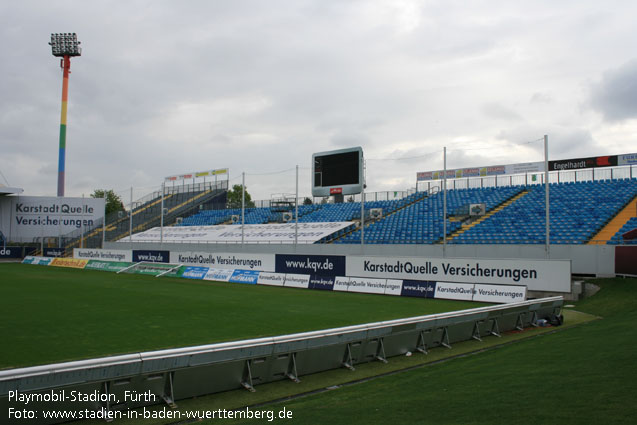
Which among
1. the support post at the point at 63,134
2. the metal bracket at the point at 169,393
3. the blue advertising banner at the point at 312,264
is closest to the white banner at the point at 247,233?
the blue advertising banner at the point at 312,264

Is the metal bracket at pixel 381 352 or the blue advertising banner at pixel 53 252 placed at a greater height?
the blue advertising banner at pixel 53 252

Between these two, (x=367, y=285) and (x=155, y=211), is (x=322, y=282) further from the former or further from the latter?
(x=155, y=211)

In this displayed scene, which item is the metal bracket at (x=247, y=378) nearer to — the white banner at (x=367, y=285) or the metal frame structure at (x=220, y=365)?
the metal frame structure at (x=220, y=365)

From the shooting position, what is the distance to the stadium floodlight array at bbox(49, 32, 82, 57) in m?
71.5

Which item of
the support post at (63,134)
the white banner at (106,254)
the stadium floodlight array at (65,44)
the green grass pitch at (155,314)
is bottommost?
the green grass pitch at (155,314)

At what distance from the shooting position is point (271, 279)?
97.6ft

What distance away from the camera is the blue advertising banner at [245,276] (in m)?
30.5

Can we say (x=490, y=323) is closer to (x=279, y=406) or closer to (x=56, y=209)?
(x=279, y=406)

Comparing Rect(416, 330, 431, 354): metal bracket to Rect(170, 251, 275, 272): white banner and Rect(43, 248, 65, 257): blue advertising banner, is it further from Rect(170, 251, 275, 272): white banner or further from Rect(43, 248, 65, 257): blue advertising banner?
Rect(43, 248, 65, 257): blue advertising banner

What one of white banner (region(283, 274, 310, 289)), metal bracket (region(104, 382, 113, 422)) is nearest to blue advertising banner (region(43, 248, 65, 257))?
white banner (region(283, 274, 310, 289))

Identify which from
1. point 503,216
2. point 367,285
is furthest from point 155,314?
point 503,216

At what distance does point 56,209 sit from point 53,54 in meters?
24.2

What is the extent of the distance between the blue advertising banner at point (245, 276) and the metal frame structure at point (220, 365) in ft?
62.7

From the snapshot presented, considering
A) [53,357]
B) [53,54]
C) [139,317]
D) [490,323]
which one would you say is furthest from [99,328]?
[53,54]
